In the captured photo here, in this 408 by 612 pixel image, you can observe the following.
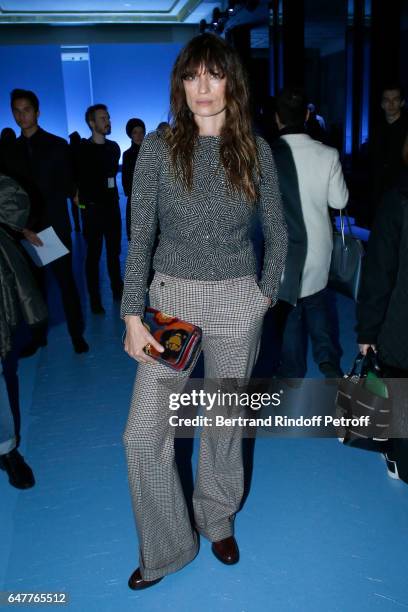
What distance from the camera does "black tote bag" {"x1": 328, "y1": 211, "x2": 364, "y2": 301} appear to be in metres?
2.89

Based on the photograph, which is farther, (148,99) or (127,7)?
(148,99)

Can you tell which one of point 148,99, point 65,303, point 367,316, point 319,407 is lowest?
point 319,407

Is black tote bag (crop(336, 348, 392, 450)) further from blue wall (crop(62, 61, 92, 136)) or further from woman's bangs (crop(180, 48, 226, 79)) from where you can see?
blue wall (crop(62, 61, 92, 136))

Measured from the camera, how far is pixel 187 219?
1.58 m

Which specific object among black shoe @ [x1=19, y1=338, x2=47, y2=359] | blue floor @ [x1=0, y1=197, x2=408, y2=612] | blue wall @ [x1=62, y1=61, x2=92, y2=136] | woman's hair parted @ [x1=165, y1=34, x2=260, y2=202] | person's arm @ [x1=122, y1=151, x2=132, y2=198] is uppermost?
blue wall @ [x1=62, y1=61, x2=92, y2=136]

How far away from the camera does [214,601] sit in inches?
71.5

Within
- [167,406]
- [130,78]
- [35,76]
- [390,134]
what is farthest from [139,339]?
[130,78]

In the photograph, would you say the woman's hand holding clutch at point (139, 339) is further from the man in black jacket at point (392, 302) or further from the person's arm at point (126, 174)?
the person's arm at point (126, 174)

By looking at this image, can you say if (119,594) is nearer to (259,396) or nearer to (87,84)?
(259,396)

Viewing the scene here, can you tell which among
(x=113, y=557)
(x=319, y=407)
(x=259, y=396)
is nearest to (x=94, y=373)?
(x=259, y=396)

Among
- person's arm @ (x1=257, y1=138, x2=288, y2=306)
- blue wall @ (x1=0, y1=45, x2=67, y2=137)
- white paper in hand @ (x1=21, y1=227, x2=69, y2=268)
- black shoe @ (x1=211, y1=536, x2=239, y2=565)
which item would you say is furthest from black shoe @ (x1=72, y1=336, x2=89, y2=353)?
blue wall @ (x1=0, y1=45, x2=67, y2=137)

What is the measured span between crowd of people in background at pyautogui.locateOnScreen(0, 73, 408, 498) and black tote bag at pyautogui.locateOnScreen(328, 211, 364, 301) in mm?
84

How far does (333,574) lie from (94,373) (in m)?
2.04

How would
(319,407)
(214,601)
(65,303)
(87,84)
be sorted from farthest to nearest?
(87,84)
(65,303)
(319,407)
(214,601)
